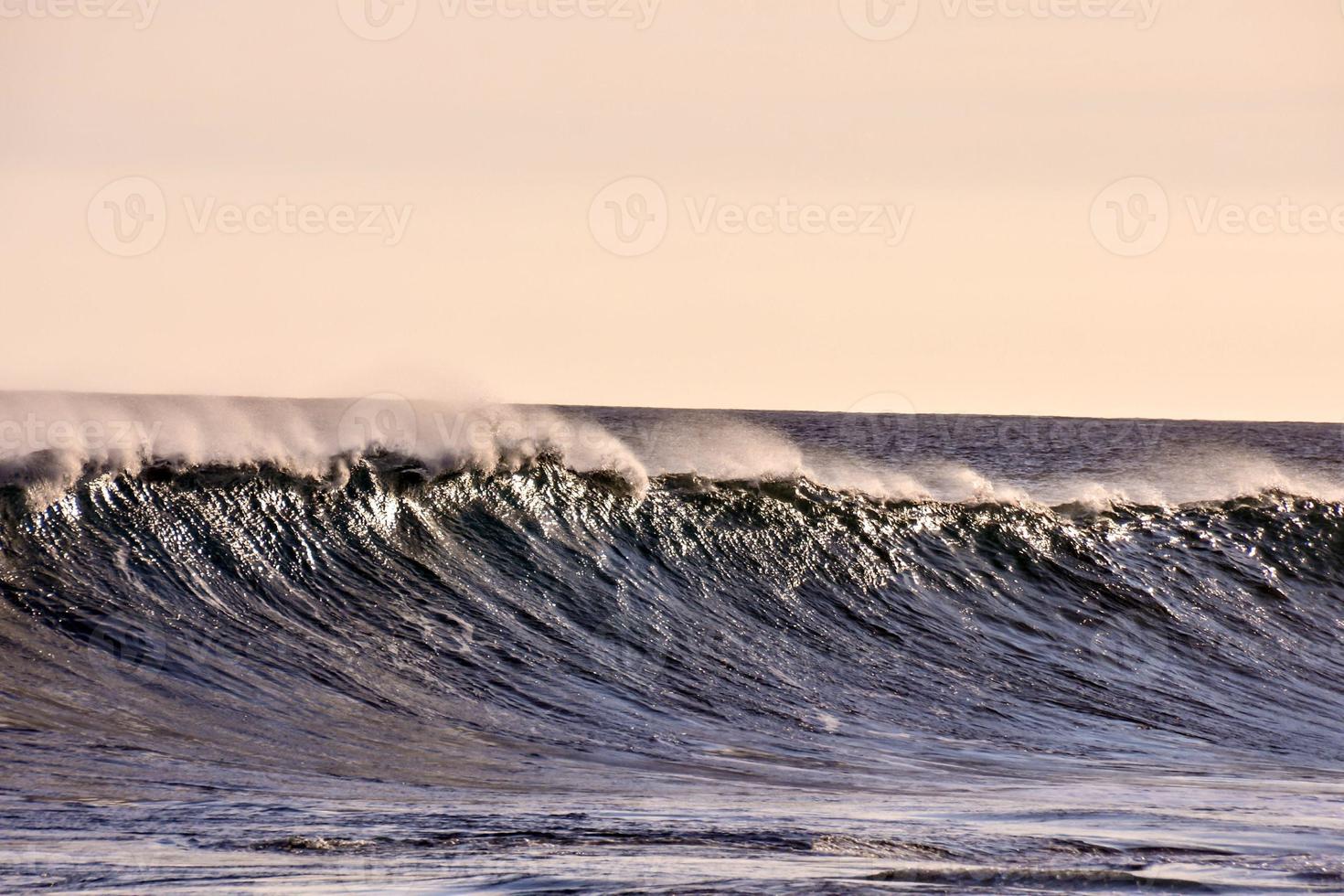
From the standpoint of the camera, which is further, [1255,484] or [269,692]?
[1255,484]

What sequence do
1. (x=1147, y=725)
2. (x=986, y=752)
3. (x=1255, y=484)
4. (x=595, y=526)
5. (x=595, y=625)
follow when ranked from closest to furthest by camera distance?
(x=986, y=752) < (x=1147, y=725) < (x=595, y=625) < (x=595, y=526) < (x=1255, y=484)

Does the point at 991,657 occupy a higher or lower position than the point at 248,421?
lower

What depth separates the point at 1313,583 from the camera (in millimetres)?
14680

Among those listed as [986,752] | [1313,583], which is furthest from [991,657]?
[1313,583]

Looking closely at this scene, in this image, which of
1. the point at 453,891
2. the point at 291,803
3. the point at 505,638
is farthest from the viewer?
the point at 505,638

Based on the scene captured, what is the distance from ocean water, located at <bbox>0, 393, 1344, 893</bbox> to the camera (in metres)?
5.05

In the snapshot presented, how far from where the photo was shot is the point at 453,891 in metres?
4.37

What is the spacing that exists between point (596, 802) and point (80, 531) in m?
6.56

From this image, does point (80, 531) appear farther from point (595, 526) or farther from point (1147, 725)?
point (1147, 725)

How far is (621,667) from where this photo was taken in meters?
9.80

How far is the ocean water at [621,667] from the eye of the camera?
5.05 meters

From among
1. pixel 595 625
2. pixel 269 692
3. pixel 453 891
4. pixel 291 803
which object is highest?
pixel 595 625

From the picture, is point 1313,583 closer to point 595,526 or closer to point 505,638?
point 595,526

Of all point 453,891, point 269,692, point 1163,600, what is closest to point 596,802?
point 453,891
